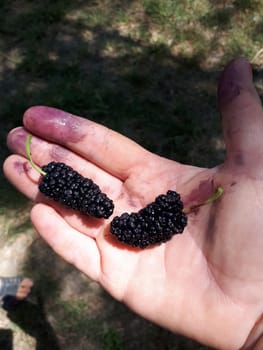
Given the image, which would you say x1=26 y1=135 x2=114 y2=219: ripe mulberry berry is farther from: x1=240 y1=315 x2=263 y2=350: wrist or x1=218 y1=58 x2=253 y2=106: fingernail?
x1=240 y1=315 x2=263 y2=350: wrist

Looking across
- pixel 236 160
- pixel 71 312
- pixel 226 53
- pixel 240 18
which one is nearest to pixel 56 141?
pixel 236 160

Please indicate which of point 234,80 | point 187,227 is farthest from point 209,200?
point 234,80

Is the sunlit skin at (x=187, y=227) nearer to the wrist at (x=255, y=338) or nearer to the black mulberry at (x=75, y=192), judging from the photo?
the wrist at (x=255, y=338)

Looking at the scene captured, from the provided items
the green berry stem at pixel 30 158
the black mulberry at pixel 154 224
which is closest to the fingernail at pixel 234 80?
the black mulberry at pixel 154 224

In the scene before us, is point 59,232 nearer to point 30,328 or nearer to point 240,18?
point 30,328

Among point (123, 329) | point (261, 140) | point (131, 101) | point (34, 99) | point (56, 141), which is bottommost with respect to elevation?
point (123, 329)

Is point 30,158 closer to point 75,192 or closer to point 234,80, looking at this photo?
point 75,192

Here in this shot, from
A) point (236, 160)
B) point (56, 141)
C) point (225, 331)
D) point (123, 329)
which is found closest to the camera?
point (225, 331)
